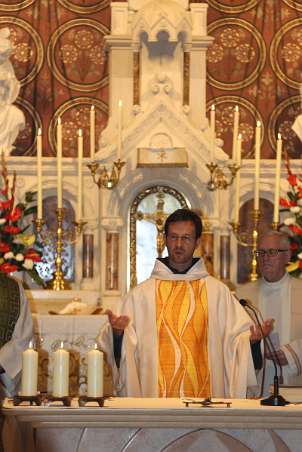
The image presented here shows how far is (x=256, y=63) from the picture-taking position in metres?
11.3

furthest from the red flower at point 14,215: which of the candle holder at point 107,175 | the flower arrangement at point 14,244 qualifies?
the candle holder at point 107,175

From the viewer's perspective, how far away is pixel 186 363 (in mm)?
6949

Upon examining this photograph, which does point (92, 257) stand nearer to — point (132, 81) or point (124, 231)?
point (124, 231)

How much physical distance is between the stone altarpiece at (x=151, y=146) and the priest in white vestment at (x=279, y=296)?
80.6 inches

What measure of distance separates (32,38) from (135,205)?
6.60ft

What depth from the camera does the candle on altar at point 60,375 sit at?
568 cm

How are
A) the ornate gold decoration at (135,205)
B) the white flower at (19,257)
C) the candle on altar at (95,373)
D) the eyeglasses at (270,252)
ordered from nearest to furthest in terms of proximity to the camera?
the candle on altar at (95,373), the eyeglasses at (270,252), the white flower at (19,257), the ornate gold decoration at (135,205)

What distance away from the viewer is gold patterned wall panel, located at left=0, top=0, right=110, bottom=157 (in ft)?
36.3

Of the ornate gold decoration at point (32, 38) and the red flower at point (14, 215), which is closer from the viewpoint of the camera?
the red flower at point (14, 215)

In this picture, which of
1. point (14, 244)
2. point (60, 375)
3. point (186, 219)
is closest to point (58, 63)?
point (14, 244)

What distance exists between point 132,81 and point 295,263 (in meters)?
2.42

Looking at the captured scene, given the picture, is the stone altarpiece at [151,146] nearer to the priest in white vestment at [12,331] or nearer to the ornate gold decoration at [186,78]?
the ornate gold decoration at [186,78]

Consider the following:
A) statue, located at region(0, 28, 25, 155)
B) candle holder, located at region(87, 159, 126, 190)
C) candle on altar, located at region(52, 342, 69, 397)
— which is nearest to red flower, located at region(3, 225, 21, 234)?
candle holder, located at region(87, 159, 126, 190)

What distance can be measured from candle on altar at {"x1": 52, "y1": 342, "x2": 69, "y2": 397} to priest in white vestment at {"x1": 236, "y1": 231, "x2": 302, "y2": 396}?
→ 6.90 feet
